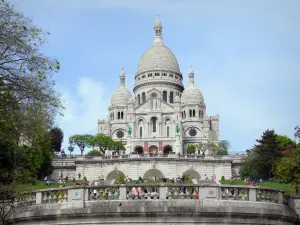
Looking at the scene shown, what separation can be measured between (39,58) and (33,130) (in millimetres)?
2990

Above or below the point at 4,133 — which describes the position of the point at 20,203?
below

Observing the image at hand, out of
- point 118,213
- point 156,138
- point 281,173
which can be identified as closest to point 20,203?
point 118,213

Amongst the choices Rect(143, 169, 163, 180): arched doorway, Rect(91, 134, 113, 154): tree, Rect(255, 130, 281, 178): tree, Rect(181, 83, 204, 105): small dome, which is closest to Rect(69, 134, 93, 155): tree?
Rect(91, 134, 113, 154): tree

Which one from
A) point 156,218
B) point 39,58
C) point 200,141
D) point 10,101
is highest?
point 200,141

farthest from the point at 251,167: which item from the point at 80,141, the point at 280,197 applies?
the point at 280,197

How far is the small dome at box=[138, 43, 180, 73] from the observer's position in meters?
141

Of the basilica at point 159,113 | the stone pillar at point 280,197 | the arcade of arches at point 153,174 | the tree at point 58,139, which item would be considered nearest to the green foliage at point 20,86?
the stone pillar at point 280,197

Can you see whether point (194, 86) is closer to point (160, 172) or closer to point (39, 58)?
point (160, 172)

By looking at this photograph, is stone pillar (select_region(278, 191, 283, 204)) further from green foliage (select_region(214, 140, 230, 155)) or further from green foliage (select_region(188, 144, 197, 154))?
green foliage (select_region(188, 144, 197, 154))

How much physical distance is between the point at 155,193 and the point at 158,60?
12606 cm

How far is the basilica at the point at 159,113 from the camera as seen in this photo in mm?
116938

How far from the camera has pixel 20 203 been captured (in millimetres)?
19531

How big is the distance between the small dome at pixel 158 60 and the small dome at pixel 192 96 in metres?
11.6

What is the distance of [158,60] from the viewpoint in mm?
142625
